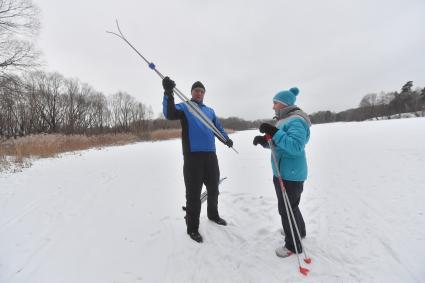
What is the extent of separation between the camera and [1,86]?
43.9 ft

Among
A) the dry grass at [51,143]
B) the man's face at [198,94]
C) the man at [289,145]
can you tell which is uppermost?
the man's face at [198,94]

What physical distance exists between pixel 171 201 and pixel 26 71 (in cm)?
1731

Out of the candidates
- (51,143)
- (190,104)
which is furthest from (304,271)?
(51,143)

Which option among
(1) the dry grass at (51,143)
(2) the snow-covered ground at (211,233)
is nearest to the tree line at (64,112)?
(1) the dry grass at (51,143)

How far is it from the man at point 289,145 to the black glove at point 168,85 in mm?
1293

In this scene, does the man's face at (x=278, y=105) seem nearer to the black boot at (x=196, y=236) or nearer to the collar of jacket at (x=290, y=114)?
the collar of jacket at (x=290, y=114)

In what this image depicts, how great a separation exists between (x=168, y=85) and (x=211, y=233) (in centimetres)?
221

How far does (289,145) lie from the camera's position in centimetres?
236

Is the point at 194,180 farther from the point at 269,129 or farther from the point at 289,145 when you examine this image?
the point at 289,145

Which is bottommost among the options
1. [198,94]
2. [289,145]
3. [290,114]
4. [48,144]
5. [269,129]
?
[48,144]

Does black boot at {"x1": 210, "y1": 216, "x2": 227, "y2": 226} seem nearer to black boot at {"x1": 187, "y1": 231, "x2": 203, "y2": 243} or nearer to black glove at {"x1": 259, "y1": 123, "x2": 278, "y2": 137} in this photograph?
black boot at {"x1": 187, "y1": 231, "x2": 203, "y2": 243}

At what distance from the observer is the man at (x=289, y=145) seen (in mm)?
2381

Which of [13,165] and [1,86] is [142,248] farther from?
[1,86]

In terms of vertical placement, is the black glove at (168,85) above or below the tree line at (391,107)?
below
